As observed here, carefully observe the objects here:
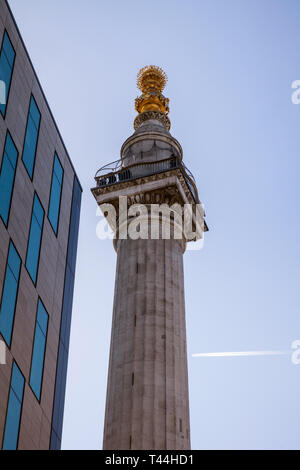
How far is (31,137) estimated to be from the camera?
32.6 metres

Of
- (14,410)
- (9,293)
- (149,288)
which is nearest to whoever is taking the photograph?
(14,410)

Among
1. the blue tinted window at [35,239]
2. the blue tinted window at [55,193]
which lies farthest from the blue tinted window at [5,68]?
the blue tinted window at [55,193]

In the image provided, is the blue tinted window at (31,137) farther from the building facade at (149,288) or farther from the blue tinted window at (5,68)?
the building facade at (149,288)

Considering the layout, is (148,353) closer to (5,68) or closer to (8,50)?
(5,68)

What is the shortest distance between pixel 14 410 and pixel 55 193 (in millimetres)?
12230

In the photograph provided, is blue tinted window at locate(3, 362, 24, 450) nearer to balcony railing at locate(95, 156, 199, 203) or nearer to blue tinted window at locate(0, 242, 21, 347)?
blue tinted window at locate(0, 242, 21, 347)

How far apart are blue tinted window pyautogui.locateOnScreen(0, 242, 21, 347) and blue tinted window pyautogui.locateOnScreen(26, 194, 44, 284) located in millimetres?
1319

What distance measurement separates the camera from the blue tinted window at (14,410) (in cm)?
2560

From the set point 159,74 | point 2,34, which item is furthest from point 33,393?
point 159,74

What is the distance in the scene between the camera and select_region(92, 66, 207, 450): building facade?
35.9 meters

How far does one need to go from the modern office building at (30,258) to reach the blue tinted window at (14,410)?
0.12 ft

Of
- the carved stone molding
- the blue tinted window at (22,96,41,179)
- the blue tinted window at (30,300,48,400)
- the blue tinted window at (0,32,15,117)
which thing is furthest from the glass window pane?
the carved stone molding

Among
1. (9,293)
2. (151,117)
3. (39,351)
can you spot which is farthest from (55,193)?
(151,117)
